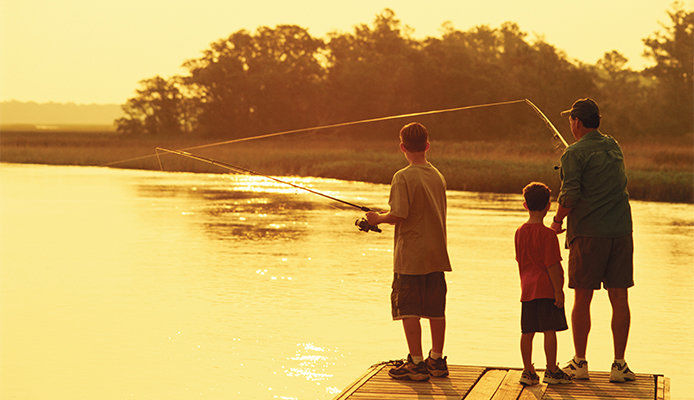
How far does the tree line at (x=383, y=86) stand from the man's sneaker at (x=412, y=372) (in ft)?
202

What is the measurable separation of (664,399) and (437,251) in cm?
158

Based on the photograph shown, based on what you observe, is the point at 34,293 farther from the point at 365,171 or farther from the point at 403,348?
the point at 365,171

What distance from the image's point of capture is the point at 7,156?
63.1 metres

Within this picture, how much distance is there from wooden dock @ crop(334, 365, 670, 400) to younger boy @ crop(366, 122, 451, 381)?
0.22 meters

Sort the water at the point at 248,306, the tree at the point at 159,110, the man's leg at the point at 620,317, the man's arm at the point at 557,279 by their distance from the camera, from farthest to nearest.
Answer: the tree at the point at 159,110
the water at the point at 248,306
the man's leg at the point at 620,317
the man's arm at the point at 557,279

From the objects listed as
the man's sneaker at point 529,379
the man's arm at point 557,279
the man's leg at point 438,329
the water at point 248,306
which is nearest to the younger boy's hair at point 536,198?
the man's arm at point 557,279

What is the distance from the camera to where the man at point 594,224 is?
6.86m

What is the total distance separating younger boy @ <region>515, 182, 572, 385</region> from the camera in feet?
21.7

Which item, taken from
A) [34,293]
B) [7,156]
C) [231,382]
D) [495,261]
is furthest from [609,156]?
[7,156]

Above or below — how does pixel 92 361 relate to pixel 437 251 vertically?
below

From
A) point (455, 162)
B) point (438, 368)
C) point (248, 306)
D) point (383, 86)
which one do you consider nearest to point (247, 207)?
point (455, 162)

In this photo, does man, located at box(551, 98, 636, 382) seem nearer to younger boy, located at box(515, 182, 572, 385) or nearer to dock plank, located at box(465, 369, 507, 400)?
younger boy, located at box(515, 182, 572, 385)

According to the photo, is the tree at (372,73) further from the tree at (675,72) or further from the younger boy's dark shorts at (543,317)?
the younger boy's dark shorts at (543,317)

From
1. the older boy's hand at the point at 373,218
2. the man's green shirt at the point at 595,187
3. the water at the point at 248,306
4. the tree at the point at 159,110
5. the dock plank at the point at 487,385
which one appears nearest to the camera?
the dock plank at the point at 487,385
